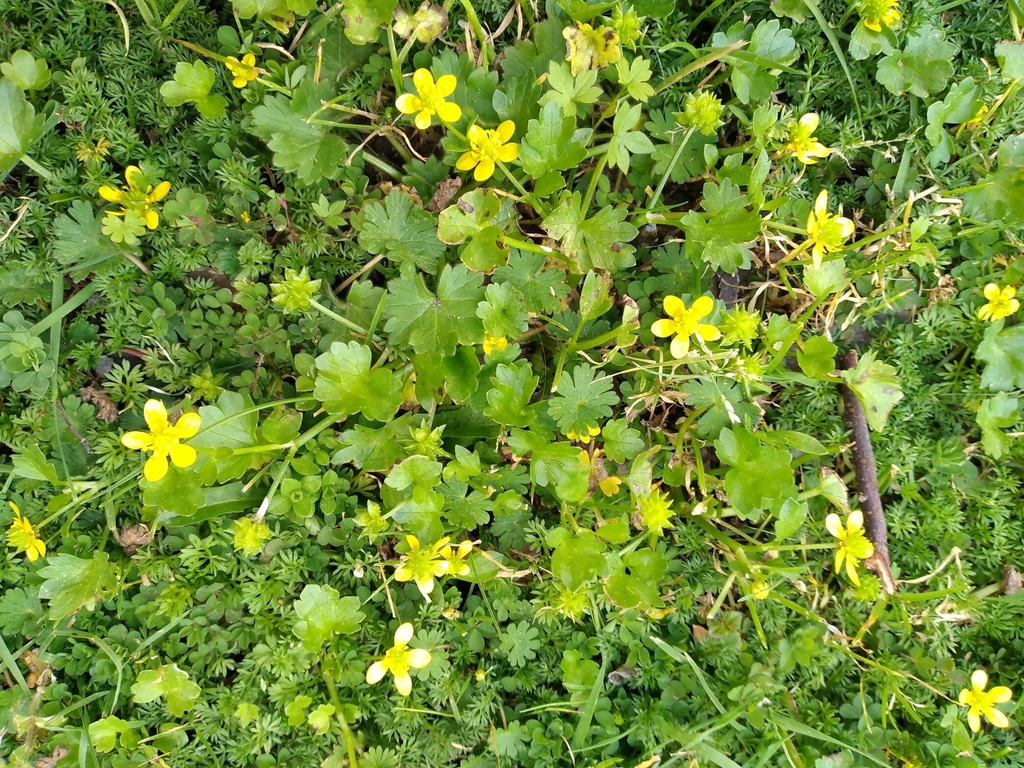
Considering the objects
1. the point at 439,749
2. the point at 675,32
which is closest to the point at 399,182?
the point at 675,32

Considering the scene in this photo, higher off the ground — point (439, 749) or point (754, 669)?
point (754, 669)

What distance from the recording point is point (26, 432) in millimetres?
2500

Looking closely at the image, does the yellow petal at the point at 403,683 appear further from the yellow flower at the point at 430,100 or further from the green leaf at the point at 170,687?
the yellow flower at the point at 430,100

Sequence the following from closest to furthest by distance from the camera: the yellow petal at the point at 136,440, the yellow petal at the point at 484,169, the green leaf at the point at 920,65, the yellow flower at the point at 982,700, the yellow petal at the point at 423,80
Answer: the yellow petal at the point at 136,440, the yellow petal at the point at 423,80, the yellow petal at the point at 484,169, the yellow flower at the point at 982,700, the green leaf at the point at 920,65

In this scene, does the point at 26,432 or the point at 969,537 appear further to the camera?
the point at 969,537

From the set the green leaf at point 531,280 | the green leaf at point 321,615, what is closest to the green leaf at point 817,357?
the green leaf at point 531,280

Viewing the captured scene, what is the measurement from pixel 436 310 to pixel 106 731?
186 cm

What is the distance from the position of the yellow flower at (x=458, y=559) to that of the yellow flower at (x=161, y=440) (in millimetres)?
883

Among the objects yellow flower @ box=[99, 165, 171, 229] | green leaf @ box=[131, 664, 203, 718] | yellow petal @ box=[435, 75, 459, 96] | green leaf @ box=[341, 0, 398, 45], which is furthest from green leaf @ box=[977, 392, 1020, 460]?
yellow flower @ box=[99, 165, 171, 229]

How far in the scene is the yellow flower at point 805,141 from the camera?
245cm

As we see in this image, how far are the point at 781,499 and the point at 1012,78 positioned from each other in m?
1.89

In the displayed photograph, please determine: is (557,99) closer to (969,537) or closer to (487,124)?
(487,124)

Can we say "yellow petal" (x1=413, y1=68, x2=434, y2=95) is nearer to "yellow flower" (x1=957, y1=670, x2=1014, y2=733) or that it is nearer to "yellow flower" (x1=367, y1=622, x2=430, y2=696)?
"yellow flower" (x1=367, y1=622, x2=430, y2=696)

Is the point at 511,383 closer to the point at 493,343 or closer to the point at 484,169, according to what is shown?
the point at 493,343
